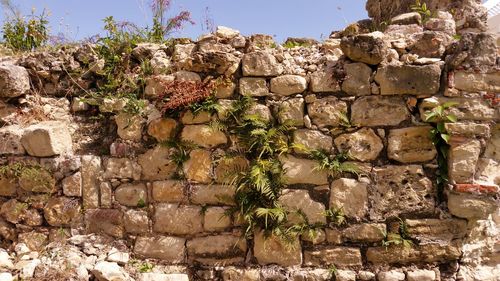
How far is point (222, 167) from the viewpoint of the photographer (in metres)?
3.16

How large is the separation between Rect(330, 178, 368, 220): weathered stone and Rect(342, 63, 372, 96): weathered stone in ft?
2.34

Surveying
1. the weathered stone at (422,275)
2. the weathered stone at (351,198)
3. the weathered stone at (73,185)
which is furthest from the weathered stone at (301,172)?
the weathered stone at (73,185)

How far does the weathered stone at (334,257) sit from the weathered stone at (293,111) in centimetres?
101

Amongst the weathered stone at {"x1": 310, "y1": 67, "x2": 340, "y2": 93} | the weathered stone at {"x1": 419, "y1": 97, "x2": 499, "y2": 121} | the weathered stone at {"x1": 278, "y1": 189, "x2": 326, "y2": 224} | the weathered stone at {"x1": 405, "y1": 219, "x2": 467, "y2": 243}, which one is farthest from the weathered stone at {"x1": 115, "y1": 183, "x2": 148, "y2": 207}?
the weathered stone at {"x1": 419, "y1": 97, "x2": 499, "y2": 121}

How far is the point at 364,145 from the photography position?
2998 mm

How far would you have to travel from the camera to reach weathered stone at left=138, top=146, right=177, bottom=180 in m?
3.24

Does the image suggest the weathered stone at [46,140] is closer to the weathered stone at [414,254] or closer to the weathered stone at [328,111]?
the weathered stone at [328,111]

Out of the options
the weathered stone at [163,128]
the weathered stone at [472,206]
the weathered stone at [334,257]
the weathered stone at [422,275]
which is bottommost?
the weathered stone at [422,275]

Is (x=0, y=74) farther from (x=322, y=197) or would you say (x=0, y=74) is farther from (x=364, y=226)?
(x=364, y=226)

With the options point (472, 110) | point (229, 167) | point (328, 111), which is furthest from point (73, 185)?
point (472, 110)

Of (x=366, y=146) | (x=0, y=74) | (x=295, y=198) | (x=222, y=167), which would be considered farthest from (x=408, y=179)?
(x=0, y=74)

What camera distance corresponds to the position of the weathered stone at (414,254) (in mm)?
2869

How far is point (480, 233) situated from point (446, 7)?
224cm

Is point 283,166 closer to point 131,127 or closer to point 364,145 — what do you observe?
point 364,145
